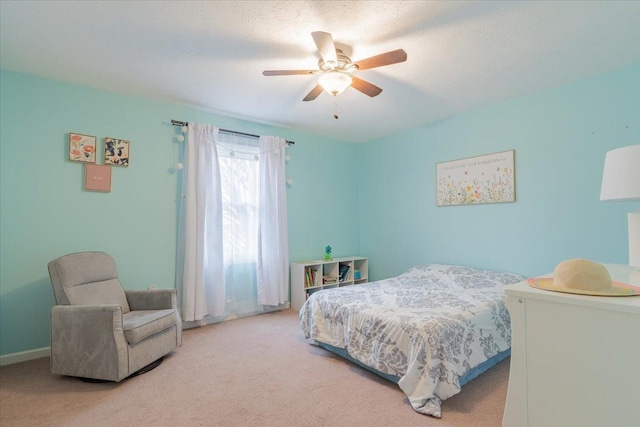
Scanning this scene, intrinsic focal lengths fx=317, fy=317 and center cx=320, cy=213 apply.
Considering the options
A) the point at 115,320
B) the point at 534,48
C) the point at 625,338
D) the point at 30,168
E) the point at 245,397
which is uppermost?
the point at 534,48

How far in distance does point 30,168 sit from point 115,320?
1650mm

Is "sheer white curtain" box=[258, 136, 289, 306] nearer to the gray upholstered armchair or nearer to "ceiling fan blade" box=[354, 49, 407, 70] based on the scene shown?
the gray upholstered armchair

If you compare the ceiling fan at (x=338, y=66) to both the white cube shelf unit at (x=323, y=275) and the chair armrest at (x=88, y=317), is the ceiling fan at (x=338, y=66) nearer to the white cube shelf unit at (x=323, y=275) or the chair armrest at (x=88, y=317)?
the chair armrest at (x=88, y=317)

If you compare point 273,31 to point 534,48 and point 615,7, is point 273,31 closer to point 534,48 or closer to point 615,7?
point 534,48

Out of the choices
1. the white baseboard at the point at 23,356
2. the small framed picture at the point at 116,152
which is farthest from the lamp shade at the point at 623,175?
the white baseboard at the point at 23,356

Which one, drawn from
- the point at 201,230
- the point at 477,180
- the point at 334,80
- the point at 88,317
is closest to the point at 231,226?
the point at 201,230

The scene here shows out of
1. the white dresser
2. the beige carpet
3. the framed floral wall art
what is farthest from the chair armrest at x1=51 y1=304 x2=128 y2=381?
the framed floral wall art

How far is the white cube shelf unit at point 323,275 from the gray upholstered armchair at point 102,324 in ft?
5.34

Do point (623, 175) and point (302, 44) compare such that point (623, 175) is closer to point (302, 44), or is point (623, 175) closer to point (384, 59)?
point (384, 59)

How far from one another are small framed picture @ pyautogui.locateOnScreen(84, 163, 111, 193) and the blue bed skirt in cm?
251

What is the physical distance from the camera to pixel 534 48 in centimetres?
232

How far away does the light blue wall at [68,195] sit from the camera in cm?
264

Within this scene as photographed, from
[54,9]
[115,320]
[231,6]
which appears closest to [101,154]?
[54,9]

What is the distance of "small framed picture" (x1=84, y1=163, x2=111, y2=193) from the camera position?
295 centimetres
